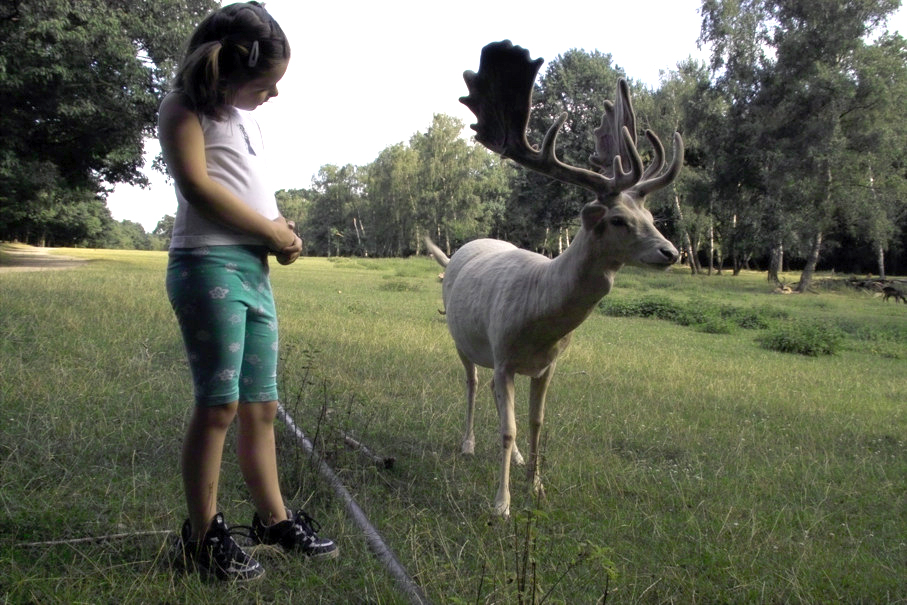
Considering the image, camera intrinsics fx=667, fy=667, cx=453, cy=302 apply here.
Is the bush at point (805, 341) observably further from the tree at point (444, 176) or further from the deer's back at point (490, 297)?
the tree at point (444, 176)

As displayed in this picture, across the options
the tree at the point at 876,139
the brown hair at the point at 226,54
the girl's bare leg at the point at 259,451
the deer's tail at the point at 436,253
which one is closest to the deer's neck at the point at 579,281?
Answer: the girl's bare leg at the point at 259,451

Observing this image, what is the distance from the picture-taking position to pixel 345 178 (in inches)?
2972

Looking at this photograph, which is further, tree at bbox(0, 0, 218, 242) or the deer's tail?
tree at bbox(0, 0, 218, 242)

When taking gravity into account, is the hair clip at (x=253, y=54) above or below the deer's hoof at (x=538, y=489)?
above

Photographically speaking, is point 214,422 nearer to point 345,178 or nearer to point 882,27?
point 882,27

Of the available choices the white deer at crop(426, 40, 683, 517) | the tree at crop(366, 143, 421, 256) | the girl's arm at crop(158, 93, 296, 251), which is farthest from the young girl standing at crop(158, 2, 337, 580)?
A: the tree at crop(366, 143, 421, 256)

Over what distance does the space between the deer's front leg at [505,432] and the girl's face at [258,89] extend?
2.06m

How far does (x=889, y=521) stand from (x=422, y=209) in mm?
39538

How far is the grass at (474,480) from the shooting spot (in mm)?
2488

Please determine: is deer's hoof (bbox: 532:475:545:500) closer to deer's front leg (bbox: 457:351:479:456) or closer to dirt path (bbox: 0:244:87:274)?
deer's front leg (bbox: 457:351:479:456)

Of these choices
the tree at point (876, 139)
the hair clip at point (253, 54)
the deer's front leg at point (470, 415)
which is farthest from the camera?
the tree at point (876, 139)

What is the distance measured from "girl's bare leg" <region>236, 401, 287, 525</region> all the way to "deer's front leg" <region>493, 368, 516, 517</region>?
4.08ft

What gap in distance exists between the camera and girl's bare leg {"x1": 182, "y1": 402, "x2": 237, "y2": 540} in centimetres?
226

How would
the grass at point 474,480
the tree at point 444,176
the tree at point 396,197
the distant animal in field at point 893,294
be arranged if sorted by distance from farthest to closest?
the tree at point 396,197 → the tree at point 444,176 → the distant animal in field at point 893,294 → the grass at point 474,480
